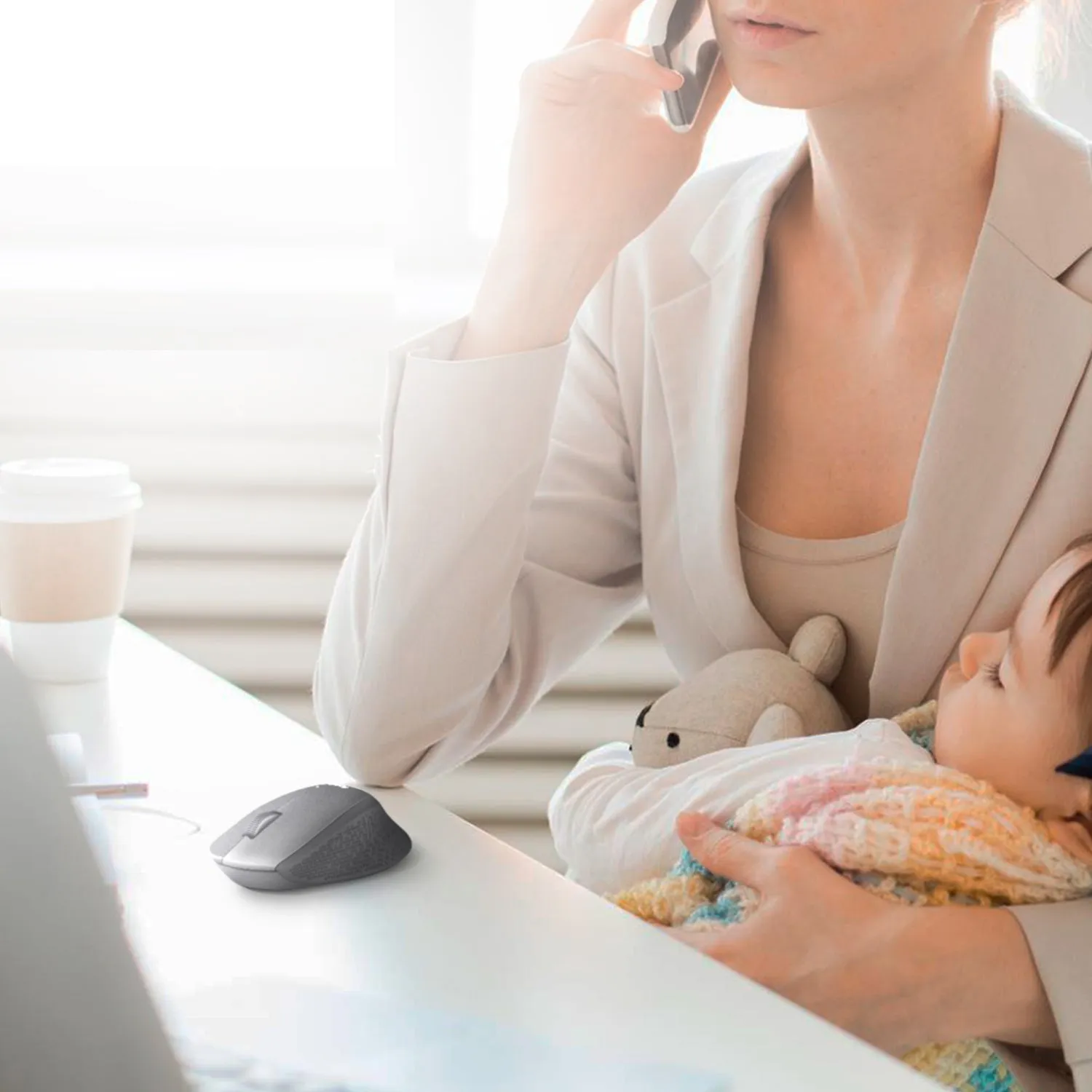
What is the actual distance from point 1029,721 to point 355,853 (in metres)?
0.42

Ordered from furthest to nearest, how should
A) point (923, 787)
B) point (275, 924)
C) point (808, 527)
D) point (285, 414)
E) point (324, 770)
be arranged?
1. point (285, 414)
2. point (808, 527)
3. point (324, 770)
4. point (923, 787)
5. point (275, 924)

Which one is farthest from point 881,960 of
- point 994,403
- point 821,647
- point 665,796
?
point 994,403

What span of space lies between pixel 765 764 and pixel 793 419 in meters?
0.35

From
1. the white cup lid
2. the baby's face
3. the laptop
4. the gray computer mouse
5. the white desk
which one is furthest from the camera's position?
the white cup lid

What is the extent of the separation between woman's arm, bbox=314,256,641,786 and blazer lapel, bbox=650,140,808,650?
0.13 metres

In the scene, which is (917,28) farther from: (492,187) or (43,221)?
(43,221)

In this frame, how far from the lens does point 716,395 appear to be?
1.16 m

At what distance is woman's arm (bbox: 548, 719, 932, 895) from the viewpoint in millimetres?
945

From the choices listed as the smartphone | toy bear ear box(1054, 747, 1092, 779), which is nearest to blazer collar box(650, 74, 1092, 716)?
the smartphone

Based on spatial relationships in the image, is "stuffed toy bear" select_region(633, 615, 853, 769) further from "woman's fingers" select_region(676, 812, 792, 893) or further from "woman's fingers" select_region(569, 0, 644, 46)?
"woman's fingers" select_region(569, 0, 644, 46)

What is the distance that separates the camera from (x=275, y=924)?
2.38 feet

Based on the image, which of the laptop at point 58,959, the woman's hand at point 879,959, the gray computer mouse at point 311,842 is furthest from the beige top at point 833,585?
the laptop at point 58,959

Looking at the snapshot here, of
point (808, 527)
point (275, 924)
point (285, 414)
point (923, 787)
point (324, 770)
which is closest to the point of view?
point (275, 924)

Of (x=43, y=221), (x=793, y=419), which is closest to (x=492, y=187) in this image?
(x=43, y=221)
